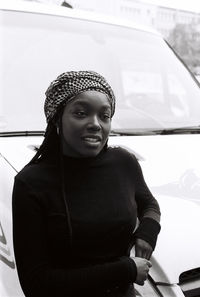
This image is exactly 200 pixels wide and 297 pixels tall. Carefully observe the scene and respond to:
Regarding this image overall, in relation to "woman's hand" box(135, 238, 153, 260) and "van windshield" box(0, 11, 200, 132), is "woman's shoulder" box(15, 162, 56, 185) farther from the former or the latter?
"van windshield" box(0, 11, 200, 132)

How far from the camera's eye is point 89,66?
2930 mm

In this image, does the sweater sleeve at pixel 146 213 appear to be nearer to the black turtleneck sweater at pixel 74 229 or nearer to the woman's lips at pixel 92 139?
the black turtleneck sweater at pixel 74 229

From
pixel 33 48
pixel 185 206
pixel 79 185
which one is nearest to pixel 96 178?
pixel 79 185

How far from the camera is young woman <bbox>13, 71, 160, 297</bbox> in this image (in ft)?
4.30

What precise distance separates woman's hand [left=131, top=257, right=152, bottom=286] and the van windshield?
1.22m

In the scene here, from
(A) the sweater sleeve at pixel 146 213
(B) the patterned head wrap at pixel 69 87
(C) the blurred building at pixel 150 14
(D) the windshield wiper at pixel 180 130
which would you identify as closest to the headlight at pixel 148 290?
(A) the sweater sleeve at pixel 146 213

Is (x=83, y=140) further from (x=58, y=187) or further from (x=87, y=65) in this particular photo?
(x=87, y=65)

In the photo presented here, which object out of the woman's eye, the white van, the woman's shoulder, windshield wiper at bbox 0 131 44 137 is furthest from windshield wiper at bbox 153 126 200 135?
the woman's shoulder

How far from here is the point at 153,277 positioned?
1.46 metres

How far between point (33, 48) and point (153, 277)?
171 centimetres

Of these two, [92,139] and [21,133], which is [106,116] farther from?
[21,133]

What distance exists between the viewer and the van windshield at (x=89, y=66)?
8.48 feet

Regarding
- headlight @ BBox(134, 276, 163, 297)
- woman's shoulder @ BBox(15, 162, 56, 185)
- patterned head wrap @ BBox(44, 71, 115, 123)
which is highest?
patterned head wrap @ BBox(44, 71, 115, 123)

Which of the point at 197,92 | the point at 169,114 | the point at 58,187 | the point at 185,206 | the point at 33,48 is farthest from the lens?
the point at 197,92
